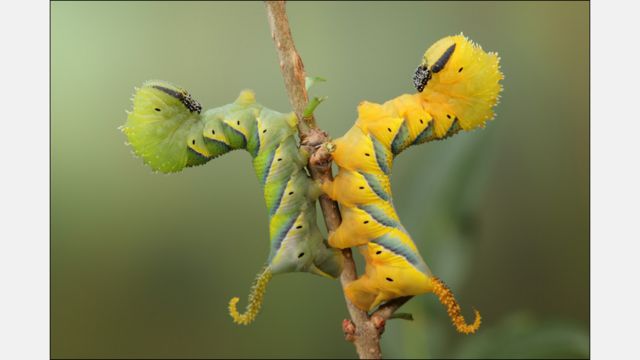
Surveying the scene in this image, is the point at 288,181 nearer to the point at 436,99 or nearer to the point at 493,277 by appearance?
the point at 436,99

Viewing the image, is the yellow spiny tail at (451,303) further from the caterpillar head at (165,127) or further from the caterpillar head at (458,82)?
the caterpillar head at (165,127)

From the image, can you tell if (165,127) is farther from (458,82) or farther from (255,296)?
(458,82)

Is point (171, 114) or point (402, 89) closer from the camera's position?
point (171, 114)

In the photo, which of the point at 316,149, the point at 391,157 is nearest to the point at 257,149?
the point at 316,149

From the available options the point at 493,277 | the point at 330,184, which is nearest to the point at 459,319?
the point at 330,184

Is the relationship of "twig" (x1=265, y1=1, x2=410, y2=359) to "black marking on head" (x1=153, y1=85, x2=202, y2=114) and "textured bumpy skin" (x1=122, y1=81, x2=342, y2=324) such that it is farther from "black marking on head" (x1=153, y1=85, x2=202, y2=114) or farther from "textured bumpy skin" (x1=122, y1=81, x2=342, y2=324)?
"black marking on head" (x1=153, y1=85, x2=202, y2=114)

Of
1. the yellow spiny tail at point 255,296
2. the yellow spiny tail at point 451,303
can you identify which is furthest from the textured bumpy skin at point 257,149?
the yellow spiny tail at point 451,303
